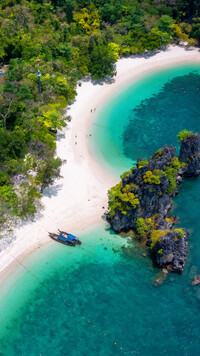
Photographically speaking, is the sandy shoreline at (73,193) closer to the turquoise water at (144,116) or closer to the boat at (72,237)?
the boat at (72,237)

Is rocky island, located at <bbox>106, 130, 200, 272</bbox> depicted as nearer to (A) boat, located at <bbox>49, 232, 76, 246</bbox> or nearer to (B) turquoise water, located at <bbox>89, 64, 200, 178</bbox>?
(A) boat, located at <bbox>49, 232, 76, 246</bbox>

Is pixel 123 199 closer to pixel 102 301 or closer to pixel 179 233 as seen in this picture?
pixel 179 233

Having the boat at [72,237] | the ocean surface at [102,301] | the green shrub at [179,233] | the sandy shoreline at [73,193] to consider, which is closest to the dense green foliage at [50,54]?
the sandy shoreline at [73,193]

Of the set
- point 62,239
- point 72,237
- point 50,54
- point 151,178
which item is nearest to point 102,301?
point 72,237

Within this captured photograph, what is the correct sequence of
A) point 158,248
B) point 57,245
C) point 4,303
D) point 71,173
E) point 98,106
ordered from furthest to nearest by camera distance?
point 98,106 < point 71,173 < point 57,245 < point 158,248 < point 4,303

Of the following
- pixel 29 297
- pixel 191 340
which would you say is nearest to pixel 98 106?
pixel 29 297

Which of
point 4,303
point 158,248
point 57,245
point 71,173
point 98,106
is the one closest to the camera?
point 4,303

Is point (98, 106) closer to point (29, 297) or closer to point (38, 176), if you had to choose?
point (38, 176)
